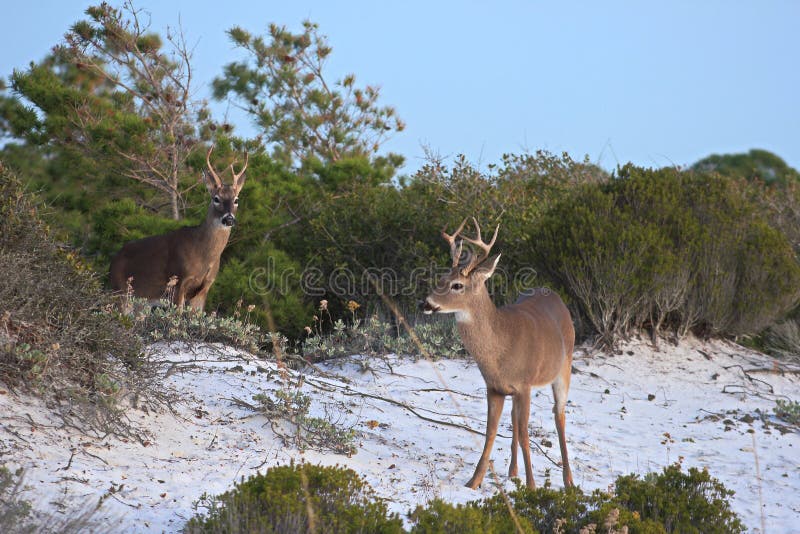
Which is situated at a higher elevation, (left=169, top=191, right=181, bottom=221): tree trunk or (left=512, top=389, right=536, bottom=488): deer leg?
(left=169, top=191, right=181, bottom=221): tree trunk

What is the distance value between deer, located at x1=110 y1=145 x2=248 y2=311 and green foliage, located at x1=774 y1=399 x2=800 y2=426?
6643 millimetres

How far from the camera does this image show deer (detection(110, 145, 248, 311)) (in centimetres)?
1127

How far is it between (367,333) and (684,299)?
400cm

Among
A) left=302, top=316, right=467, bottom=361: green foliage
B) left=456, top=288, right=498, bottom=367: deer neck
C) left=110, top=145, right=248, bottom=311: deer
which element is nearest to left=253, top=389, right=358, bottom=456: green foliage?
left=456, top=288, right=498, bottom=367: deer neck

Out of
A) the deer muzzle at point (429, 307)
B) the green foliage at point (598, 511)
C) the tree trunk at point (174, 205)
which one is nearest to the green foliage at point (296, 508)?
the green foliage at point (598, 511)

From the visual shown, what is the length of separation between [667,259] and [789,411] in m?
2.30

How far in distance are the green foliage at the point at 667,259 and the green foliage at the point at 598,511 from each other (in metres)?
4.67

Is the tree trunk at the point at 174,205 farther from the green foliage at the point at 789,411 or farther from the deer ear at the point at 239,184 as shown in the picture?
the green foliage at the point at 789,411

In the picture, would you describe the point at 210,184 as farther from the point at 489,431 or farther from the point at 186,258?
the point at 489,431

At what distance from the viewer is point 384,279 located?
13336 mm

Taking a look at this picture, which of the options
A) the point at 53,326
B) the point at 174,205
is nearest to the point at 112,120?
the point at 174,205

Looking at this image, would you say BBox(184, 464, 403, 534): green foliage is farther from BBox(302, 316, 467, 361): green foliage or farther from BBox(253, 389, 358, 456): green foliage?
BBox(302, 316, 467, 361): green foliage

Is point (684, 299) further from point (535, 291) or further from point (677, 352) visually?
point (535, 291)

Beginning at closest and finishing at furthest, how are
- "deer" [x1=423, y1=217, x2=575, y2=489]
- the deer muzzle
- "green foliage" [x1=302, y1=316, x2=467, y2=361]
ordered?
the deer muzzle, "deer" [x1=423, y1=217, x2=575, y2=489], "green foliage" [x1=302, y1=316, x2=467, y2=361]
